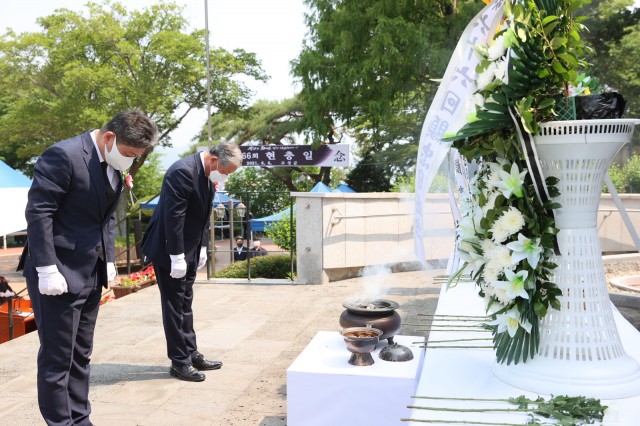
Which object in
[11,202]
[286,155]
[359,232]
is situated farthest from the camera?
[286,155]

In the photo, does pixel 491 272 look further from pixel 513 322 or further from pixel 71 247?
pixel 71 247

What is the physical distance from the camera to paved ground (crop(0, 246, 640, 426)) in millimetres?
4238

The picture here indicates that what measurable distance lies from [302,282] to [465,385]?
802 cm

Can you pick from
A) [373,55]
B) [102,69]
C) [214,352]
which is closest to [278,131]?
[102,69]

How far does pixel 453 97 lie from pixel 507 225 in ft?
5.85

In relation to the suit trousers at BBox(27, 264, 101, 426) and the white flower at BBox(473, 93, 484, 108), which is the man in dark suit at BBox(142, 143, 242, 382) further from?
the white flower at BBox(473, 93, 484, 108)

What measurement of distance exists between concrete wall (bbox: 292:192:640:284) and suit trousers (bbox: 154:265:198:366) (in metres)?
5.02

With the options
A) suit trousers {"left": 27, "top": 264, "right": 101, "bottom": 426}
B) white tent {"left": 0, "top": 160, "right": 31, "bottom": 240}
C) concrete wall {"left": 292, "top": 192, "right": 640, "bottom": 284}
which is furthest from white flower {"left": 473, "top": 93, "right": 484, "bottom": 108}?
white tent {"left": 0, "top": 160, "right": 31, "bottom": 240}

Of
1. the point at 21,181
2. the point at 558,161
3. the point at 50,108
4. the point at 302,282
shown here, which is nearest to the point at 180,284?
the point at 558,161

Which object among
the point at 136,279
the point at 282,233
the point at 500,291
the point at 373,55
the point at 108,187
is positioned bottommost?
the point at 136,279

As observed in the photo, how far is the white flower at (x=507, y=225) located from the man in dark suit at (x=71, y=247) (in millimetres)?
2243

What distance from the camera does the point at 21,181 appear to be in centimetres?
976

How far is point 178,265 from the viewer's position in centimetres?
464

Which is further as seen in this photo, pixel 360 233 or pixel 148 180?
pixel 148 180
